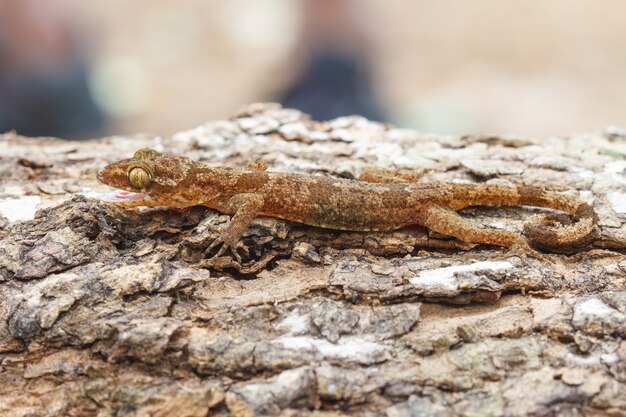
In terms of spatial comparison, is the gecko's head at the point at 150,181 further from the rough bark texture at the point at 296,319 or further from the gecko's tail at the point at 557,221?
the gecko's tail at the point at 557,221

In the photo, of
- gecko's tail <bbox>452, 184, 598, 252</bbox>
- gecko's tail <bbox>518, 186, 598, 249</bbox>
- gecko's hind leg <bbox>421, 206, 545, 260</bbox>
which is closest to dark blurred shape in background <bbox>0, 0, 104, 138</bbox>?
gecko's hind leg <bbox>421, 206, 545, 260</bbox>

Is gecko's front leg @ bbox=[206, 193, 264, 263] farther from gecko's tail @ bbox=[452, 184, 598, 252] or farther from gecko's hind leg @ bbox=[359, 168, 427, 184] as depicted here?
gecko's tail @ bbox=[452, 184, 598, 252]

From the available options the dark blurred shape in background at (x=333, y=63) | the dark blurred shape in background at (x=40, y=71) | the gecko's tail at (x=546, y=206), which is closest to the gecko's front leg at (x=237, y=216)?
the gecko's tail at (x=546, y=206)

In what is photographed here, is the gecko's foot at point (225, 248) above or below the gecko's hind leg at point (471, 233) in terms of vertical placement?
below

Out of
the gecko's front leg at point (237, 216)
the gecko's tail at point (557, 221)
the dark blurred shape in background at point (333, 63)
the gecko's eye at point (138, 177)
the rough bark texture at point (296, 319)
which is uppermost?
the dark blurred shape in background at point (333, 63)

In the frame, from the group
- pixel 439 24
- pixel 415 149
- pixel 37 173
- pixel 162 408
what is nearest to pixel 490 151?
pixel 415 149

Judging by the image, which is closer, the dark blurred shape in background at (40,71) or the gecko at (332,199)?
the gecko at (332,199)

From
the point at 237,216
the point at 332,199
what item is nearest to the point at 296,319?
the point at 237,216

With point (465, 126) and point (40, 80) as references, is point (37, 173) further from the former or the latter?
point (465, 126)
